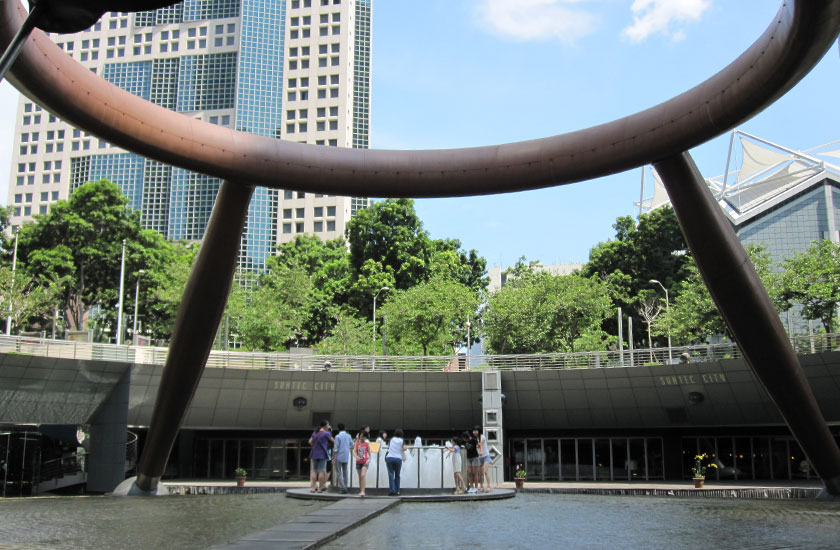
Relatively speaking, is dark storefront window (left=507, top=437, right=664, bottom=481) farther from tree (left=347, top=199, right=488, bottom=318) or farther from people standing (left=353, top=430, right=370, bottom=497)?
people standing (left=353, top=430, right=370, bottom=497)

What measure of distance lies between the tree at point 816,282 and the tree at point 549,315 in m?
11.5

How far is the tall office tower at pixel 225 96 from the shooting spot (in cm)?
9181

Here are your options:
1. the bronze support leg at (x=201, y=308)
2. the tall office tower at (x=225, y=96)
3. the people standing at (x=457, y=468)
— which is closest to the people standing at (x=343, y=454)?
the people standing at (x=457, y=468)

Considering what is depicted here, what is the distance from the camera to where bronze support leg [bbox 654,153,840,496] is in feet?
51.9

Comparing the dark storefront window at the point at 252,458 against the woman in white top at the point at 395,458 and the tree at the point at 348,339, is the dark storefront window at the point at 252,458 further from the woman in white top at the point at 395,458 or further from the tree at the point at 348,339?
the woman in white top at the point at 395,458

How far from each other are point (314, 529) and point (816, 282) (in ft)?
114

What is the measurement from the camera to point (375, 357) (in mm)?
36125

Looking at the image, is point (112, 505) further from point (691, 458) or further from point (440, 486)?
point (691, 458)

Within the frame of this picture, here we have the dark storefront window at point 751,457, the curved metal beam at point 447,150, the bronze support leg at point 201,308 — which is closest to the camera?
the curved metal beam at point 447,150

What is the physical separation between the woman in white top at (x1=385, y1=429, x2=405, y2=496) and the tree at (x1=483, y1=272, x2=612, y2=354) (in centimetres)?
2860

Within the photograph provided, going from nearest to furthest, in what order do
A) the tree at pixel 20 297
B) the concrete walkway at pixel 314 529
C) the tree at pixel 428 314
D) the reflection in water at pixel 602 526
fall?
the concrete walkway at pixel 314 529
the reflection in water at pixel 602 526
the tree at pixel 20 297
the tree at pixel 428 314

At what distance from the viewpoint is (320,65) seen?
95.2m

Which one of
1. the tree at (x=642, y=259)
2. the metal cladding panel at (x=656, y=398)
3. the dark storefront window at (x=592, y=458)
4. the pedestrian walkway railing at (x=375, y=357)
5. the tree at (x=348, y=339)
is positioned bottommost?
the dark storefront window at (x=592, y=458)

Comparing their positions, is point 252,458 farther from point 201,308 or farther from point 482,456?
point 201,308
